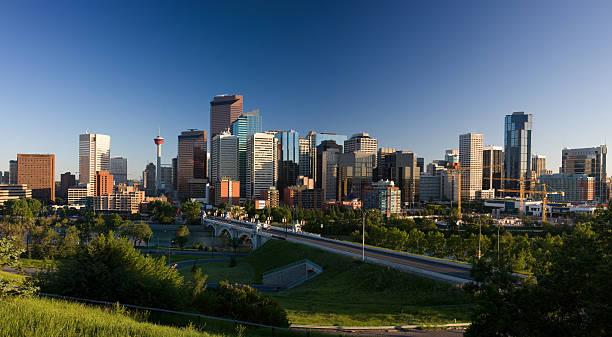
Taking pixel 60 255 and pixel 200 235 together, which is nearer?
pixel 60 255

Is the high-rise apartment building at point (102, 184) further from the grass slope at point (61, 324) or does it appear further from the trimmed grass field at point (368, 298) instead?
the grass slope at point (61, 324)

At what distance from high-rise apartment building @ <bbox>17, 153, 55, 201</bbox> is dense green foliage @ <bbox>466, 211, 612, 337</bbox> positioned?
739 feet

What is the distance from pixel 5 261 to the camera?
14.1 m

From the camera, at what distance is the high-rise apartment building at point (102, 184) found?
17450 cm

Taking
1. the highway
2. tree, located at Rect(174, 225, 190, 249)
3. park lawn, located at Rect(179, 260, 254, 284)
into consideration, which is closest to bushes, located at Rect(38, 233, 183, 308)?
the highway

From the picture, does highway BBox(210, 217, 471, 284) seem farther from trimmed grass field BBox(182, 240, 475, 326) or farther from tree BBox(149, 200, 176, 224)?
tree BBox(149, 200, 176, 224)

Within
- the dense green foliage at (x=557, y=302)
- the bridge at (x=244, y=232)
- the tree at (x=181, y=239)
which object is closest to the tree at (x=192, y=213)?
the bridge at (x=244, y=232)

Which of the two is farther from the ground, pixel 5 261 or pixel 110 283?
pixel 5 261

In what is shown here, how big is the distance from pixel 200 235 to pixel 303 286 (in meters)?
81.9

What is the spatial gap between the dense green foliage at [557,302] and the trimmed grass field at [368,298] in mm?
1118

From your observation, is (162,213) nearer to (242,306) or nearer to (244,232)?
(244,232)

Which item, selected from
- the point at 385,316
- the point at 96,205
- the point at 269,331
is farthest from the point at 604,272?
the point at 96,205

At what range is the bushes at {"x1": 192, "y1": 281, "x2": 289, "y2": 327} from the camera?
18.6m

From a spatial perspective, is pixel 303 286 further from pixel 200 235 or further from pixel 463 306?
pixel 200 235
